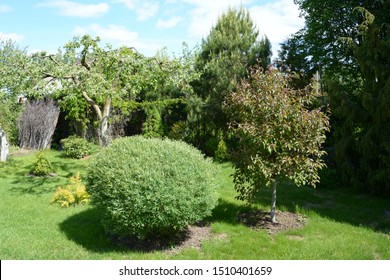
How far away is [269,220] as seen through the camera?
7379 millimetres

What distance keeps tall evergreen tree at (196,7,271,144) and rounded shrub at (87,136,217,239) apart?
7945 mm

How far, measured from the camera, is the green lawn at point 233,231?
5.82 metres

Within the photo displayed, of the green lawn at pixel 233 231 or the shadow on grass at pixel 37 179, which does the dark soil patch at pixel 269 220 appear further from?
the shadow on grass at pixel 37 179

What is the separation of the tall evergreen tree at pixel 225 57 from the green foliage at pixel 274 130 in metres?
6.60

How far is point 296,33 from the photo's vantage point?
19.9 meters

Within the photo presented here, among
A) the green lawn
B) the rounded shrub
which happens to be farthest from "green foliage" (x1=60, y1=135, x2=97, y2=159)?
the rounded shrub

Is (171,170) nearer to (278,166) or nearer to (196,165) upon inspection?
(196,165)

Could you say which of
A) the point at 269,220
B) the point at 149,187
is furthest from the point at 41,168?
the point at 269,220

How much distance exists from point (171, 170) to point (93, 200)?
4.87 feet

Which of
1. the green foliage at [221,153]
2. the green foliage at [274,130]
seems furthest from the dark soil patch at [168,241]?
the green foliage at [221,153]

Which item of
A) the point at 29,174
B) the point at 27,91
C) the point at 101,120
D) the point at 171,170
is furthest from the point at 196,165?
the point at 29,174

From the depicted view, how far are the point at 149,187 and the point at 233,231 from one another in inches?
81.5

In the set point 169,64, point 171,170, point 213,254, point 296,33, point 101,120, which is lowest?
point 213,254

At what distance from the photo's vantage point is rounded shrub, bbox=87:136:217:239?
5.63 m
